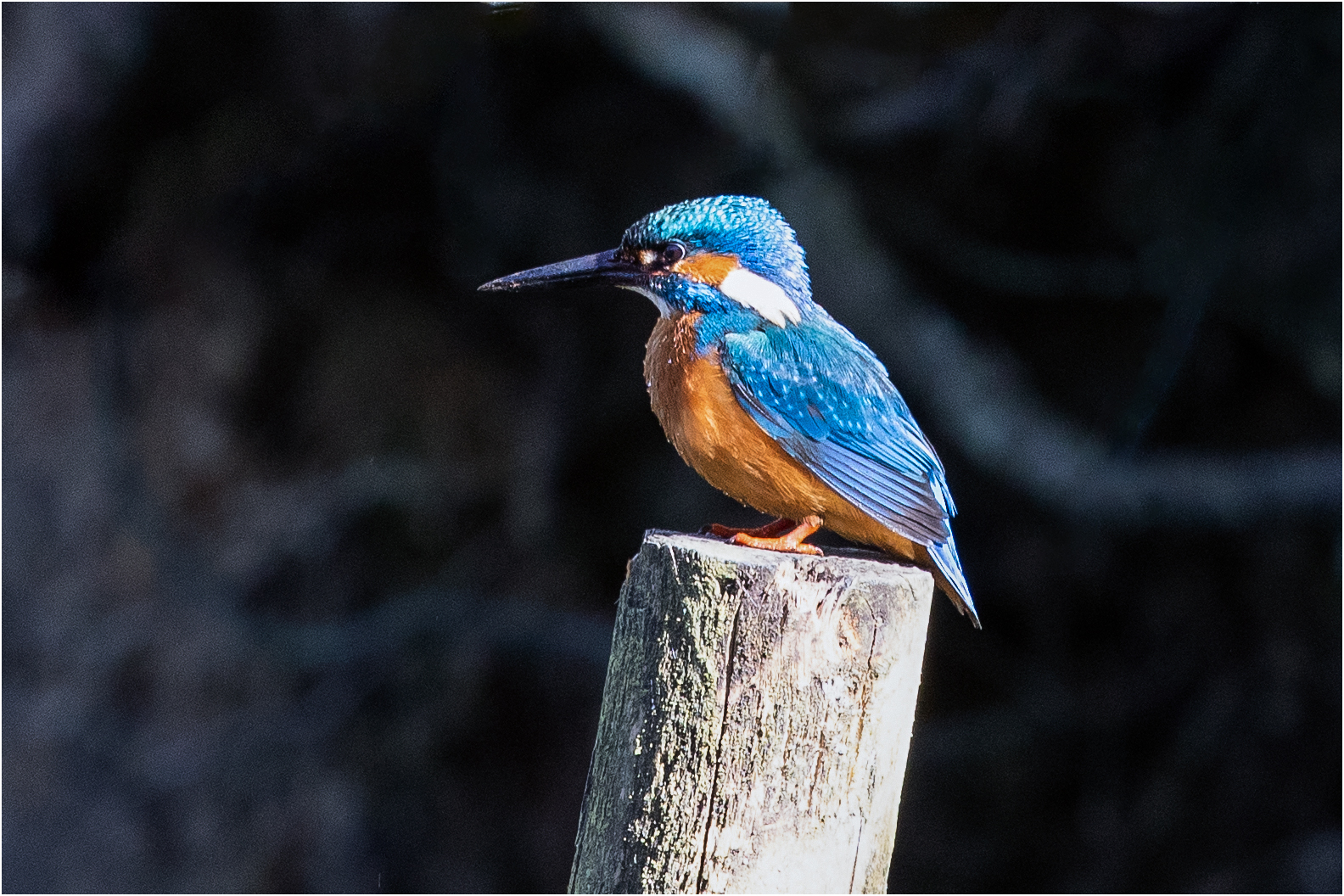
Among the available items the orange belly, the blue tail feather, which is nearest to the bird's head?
the orange belly

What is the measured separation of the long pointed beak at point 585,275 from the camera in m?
2.40

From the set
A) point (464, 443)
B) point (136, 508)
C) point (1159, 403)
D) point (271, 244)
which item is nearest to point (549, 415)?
point (464, 443)

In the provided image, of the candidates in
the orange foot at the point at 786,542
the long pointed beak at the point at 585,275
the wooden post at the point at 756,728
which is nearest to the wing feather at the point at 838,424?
the orange foot at the point at 786,542

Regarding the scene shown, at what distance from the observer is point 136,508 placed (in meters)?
4.46

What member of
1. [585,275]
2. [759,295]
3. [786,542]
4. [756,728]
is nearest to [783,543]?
[786,542]

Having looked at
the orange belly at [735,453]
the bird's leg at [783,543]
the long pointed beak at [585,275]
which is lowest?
the bird's leg at [783,543]

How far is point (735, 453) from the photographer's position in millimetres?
2197

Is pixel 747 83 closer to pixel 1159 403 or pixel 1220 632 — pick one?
pixel 1159 403

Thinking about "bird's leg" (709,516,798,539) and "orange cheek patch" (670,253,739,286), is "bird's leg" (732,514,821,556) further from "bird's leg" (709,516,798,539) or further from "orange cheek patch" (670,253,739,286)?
"orange cheek patch" (670,253,739,286)

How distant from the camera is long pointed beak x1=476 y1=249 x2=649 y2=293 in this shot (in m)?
2.40

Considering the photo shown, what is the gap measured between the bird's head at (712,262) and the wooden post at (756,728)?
0.78 meters

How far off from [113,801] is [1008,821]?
129 inches

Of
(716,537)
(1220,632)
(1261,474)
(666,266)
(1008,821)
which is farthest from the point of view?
(1008,821)

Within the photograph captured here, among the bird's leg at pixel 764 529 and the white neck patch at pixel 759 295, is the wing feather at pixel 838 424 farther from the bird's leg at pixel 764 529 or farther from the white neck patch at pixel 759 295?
the bird's leg at pixel 764 529
